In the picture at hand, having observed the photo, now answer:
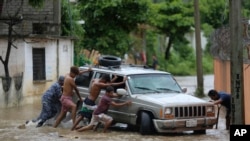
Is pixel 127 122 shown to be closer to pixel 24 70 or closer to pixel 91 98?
pixel 91 98

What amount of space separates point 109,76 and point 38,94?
909 cm

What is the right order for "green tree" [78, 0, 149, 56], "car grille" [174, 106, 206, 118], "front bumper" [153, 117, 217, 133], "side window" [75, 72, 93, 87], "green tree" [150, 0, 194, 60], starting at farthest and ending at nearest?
"green tree" [150, 0, 194, 60] → "green tree" [78, 0, 149, 56] → "side window" [75, 72, 93, 87] → "car grille" [174, 106, 206, 118] → "front bumper" [153, 117, 217, 133]

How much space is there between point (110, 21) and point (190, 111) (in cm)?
2142

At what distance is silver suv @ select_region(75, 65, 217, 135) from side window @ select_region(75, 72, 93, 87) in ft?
1.63

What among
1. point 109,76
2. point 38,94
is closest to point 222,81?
point 38,94

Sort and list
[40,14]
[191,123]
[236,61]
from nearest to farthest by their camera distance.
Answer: [236,61] < [191,123] < [40,14]

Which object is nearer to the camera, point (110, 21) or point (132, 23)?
point (110, 21)

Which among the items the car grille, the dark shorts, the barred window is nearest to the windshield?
the dark shorts

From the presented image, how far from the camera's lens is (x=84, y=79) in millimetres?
17844

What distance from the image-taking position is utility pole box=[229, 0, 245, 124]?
11289mm

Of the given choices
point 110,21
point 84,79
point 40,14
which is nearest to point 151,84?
point 84,79

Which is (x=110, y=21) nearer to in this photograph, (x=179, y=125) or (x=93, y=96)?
(x=93, y=96)

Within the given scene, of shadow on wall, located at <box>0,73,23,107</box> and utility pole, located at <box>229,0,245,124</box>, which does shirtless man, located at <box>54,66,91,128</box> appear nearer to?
utility pole, located at <box>229,0,245,124</box>

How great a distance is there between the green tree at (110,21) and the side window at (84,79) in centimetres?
1753
